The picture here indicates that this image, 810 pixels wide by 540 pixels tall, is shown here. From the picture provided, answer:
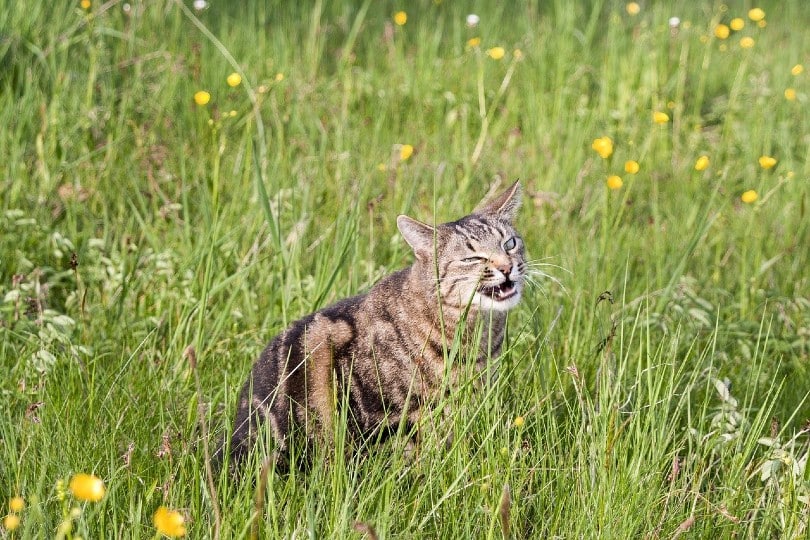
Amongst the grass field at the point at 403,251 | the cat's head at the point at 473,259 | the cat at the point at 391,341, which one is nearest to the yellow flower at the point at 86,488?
the grass field at the point at 403,251

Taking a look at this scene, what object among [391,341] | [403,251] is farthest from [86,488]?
[403,251]

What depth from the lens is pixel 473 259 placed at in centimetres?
317

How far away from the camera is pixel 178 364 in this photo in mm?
3086

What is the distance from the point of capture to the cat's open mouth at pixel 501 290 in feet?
10.1

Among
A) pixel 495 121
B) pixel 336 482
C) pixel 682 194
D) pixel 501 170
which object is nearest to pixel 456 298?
pixel 336 482

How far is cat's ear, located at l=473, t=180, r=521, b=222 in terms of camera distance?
335 centimetres

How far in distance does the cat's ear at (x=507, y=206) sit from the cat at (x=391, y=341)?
31mm

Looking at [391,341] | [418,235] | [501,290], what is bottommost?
[391,341]

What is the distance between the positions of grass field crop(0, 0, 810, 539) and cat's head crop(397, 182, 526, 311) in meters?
0.13

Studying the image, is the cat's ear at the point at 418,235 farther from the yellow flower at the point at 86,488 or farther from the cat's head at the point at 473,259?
the yellow flower at the point at 86,488

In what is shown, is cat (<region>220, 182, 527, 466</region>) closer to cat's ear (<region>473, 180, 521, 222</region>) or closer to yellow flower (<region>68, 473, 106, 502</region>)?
cat's ear (<region>473, 180, 521, 222</region>)

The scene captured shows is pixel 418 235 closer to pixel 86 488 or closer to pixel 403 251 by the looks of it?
pixel 403 251

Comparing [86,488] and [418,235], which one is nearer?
[86,488]

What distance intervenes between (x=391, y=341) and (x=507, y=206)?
2.18 feet
